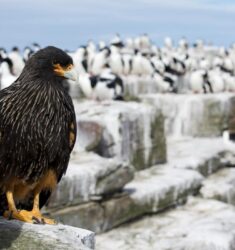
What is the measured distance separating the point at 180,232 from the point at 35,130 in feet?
17.5

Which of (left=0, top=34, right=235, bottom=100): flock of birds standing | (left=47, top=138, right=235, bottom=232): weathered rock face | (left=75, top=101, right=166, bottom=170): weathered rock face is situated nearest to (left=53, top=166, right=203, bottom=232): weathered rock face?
(left=47, top=138, right=235, bottom=232): weathered rock face

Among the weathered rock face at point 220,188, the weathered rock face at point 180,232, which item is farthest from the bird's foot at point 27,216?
the weathered rock face at point 220,188

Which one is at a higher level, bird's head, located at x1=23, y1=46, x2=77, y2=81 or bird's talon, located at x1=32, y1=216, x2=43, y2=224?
bird's head, located at x1=23, y1=46, x2=77, y2=81

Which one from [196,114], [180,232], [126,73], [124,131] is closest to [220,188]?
[124,131]

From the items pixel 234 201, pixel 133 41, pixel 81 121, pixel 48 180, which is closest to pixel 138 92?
pixel 234 201

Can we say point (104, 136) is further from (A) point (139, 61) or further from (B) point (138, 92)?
(A) point (139, 61)

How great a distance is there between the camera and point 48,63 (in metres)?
3.81

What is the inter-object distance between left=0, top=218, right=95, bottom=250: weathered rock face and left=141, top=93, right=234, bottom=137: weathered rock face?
40.0 ft

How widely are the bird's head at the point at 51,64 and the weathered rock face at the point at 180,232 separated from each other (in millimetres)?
4655

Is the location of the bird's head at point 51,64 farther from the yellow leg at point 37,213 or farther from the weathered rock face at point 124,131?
the weathered rock face at point 124,131

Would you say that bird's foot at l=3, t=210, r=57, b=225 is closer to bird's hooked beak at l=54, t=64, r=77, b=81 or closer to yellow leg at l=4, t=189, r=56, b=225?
yellow leg at l=4, t=189, r=56, b=225

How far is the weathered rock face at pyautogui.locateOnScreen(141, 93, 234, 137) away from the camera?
52.4 ft

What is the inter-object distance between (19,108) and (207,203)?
725 centimetres

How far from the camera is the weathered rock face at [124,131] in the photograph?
9922mm
